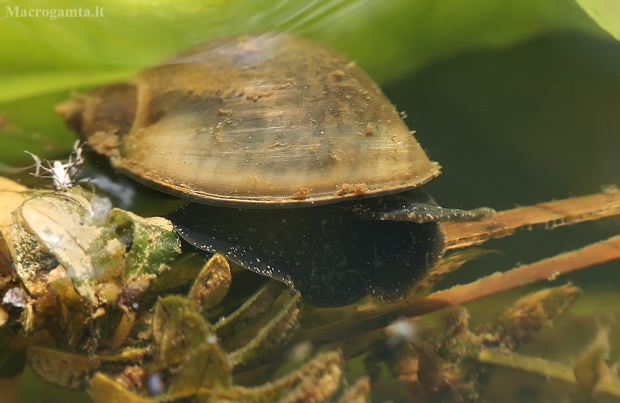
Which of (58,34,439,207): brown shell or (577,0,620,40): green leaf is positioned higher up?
(577,0,620,40): green leaf

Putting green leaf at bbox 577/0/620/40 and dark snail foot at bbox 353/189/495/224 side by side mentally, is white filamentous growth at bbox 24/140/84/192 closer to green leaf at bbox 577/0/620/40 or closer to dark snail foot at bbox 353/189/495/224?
dark snail foot at bbox 353/189/495/224

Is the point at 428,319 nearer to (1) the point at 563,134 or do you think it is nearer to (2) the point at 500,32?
(1) the point at 563,134

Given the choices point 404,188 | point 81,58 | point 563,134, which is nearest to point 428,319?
point 404,188

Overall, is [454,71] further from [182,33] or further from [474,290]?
[182,33]

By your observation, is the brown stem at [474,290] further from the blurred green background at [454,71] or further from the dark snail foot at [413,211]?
the dark snail foot at [413,211]

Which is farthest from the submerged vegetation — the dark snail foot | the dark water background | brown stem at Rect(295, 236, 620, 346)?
the dark water background

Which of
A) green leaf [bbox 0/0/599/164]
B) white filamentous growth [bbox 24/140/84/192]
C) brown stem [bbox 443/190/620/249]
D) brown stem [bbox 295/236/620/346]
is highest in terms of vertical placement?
green leaf [bbox 0/0/599/164]

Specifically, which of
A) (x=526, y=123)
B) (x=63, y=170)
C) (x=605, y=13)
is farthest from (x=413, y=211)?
(x=605, y=13)
